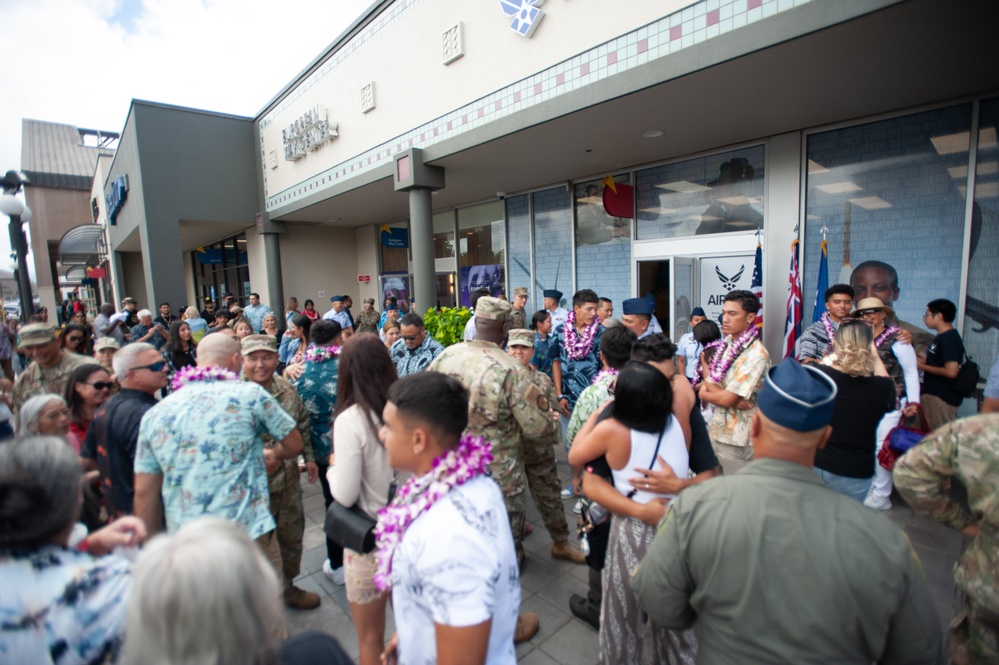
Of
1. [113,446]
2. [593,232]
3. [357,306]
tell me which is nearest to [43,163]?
[357,306]

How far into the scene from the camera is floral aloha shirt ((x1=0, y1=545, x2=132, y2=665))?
1.08m

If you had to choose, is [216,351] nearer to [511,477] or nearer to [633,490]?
[511,477]

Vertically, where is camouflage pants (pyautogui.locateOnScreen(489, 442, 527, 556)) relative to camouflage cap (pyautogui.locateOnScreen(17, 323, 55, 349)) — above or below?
below

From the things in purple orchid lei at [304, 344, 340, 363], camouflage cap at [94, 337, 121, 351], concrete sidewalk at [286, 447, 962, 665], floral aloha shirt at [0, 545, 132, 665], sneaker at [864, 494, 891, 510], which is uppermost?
camouflage cap at [94, 337, 121, 351]

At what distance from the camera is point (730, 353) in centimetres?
340

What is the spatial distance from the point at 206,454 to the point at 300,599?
1363 mm

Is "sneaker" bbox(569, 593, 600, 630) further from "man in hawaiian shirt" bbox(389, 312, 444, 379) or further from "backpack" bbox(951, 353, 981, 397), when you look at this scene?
"backpack" bbox(951, 353, 981, 397)

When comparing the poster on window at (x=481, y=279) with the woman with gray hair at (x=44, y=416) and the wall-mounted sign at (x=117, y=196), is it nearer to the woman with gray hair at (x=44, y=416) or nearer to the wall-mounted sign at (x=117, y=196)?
the woman with gray hair at (x=44, y=416)

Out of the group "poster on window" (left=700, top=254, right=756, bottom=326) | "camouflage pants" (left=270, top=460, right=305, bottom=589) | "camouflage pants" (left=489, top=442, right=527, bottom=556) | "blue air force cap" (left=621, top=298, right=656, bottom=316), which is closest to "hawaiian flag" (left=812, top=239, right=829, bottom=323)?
"poster on window" (left=700, top=254, right=756, bottom=326)

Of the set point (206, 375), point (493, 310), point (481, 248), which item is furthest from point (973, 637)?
point (481, 248)

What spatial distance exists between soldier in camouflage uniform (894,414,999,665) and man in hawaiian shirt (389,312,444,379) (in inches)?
130

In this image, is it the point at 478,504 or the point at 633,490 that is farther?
the point at 633,490

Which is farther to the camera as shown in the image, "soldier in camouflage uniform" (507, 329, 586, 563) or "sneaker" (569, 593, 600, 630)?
"soldier in camouflage uniform" (507, 329, 586, 563)

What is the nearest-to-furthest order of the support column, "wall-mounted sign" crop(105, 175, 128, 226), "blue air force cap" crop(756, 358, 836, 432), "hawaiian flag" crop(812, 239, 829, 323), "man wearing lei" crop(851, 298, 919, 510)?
"blue air force cap" crop(756, 358, 836, 432) < "man wearing lei" crop(851, 298, 919, 510) < "hawaiian flag" crop(812, 239, 829, 323) < the support column < "wall-mounted sign" crop(105, 175, 128, 226)
